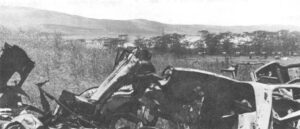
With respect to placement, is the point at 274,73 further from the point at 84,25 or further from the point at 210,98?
the point at 84,25

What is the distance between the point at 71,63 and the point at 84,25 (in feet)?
123

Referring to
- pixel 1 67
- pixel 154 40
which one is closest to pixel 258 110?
pixel 1 67

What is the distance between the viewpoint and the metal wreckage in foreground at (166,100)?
478cm

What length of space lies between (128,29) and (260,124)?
4374cm

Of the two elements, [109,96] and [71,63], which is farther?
[71,63]

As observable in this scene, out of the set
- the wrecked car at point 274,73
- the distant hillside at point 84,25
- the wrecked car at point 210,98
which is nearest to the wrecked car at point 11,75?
the wrecked car at point 210,98

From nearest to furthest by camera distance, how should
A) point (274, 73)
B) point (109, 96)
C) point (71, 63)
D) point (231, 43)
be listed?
point (109, 96) → point (274, 73) → point (71, 63) → point (231, 43)

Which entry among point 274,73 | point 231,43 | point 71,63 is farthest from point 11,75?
point 231,43

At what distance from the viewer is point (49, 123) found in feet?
16.6

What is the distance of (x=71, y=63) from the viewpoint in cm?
1486

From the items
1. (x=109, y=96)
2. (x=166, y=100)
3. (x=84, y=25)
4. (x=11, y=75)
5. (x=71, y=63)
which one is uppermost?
(x=11, y=75)

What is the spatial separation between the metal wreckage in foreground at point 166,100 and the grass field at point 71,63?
4.99 metres

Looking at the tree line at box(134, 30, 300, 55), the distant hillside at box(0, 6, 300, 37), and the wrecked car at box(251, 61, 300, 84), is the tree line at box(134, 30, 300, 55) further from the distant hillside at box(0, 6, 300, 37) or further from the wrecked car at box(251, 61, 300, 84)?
the distant hillside at box(0, 6, 300, 37)

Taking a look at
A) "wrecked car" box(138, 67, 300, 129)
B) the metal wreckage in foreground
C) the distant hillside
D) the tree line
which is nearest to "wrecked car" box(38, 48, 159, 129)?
the metal wreckage in foreground
